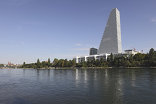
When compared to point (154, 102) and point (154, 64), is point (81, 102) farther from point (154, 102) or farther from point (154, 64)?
point (154, 64)

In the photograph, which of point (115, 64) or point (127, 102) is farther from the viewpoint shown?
point (115, 64)

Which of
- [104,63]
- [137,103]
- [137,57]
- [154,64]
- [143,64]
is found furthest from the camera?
[104,63]

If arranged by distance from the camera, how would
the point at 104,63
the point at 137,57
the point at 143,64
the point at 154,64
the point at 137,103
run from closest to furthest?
1. the point at 137,103
2. the point at 154,64
3. the point at 143,64
4. the point at 137,57
5. the point at 104,63

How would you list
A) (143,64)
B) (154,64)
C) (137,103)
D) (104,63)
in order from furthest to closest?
1. (104,63)
2. (143,64)
3. (154,64)
4. (137,103)

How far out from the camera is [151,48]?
493 ft

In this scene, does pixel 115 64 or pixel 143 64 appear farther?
pixel 115 64

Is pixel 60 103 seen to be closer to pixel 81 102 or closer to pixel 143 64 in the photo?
pixel 81 102

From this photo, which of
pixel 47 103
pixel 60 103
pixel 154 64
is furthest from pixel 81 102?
pixel 154 64

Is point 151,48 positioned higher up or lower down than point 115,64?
higher up

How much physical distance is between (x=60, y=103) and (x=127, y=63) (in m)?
146

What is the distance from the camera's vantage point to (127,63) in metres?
152

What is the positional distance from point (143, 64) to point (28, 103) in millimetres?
152328

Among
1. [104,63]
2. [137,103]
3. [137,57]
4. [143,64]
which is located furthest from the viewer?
[104,63]

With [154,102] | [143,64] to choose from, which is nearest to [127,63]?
[143,64]
